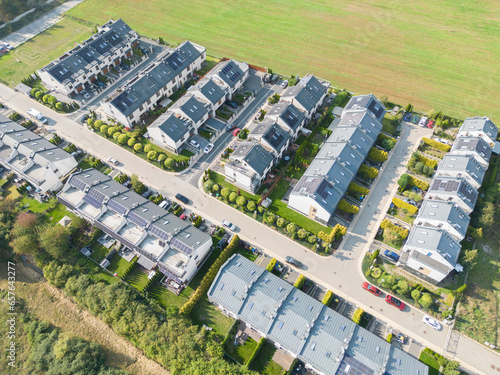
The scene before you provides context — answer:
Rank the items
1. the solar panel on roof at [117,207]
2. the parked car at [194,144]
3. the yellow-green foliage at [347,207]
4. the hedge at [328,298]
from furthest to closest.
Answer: the parked car at [194,144] → the yellow-green foliage at [347,207] → the solar panel on roof at [117,207] → the hedge at [328,298]

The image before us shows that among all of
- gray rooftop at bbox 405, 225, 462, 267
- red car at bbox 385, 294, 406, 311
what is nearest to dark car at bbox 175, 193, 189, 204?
red car at bbox 385, 294, 406, 311

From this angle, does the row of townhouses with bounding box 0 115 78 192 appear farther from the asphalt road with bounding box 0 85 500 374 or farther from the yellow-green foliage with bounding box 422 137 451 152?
the yellow-green foliage with bounding box 422 137 451 152

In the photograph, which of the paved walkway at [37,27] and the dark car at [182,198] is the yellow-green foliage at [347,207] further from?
the paved walkway at [37,27]

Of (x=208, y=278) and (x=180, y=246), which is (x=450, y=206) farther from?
(x=180, y=246)

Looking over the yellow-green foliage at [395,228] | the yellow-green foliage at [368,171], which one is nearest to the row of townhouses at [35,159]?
the yellow-green foliage at [368,171]

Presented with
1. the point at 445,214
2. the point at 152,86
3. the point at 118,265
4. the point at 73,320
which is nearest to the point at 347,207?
the point at 445,214
